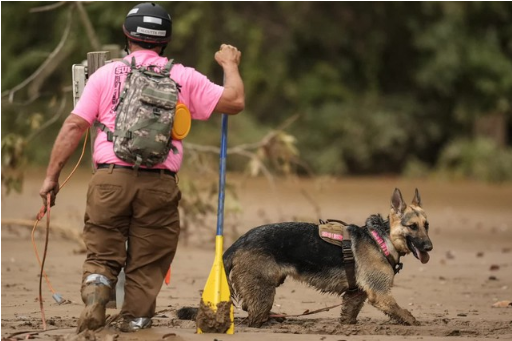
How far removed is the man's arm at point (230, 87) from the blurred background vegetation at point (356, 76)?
57.4 ft

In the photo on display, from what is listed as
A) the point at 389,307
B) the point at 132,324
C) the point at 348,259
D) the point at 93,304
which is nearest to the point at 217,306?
the point at 132,324

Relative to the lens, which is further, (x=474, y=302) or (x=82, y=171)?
(x=82, y=171)

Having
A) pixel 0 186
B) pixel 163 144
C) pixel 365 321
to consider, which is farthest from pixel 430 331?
pixel 0 186

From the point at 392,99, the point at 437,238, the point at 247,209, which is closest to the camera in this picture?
the point at 437,238

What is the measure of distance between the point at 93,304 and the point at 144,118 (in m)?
1.23

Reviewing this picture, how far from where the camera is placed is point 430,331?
25.5 ft

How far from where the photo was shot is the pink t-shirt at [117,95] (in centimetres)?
695

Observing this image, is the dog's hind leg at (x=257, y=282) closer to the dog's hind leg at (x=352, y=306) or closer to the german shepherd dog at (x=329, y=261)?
the german shepherd dog at (x=329, y=261)

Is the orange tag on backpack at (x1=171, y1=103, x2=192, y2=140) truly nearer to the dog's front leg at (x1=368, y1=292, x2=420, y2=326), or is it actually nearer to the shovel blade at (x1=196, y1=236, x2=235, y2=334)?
the shovel blade at (x1=196, y1=236, x2=235, y2=334)

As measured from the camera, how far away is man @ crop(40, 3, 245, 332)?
6.93 meters

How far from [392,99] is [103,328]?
23269mm

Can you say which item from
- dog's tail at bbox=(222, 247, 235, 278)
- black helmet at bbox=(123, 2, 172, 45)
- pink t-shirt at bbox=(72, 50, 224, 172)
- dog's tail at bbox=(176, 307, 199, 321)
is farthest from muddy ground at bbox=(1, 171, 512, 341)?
black helmet at bbox=(123, 2, 172, 45)

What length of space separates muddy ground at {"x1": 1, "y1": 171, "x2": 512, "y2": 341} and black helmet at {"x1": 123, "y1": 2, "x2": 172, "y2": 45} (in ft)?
6.46

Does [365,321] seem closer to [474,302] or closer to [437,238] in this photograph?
[474,302]
